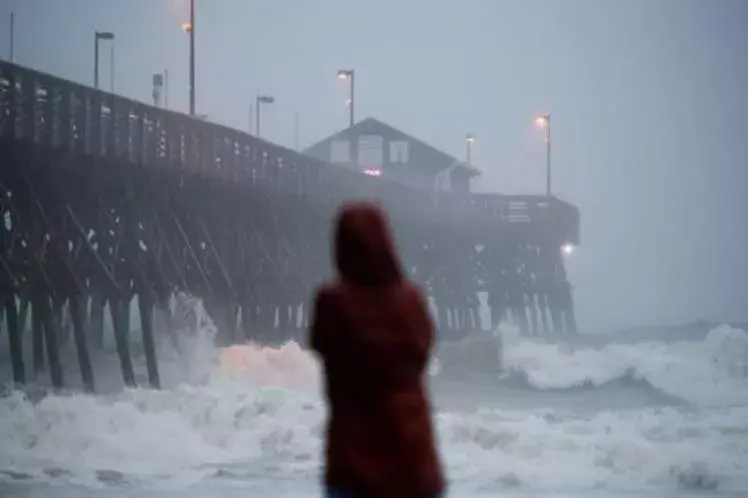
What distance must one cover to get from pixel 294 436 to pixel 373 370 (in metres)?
10.5

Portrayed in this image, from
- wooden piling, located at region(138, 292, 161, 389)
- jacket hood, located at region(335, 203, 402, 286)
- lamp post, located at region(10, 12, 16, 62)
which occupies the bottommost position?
wooden piling, located at region(138, 292, 161, 389)

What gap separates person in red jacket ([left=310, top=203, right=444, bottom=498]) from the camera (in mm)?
3189

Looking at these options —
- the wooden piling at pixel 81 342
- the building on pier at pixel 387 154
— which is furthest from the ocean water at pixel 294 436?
the building on pier at pixel 387 154

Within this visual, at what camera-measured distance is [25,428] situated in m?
14.1

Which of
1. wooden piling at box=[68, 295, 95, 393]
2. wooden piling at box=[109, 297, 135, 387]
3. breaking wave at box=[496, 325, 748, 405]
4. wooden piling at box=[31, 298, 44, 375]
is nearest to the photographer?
wooden piling at box=[68, 295, 95, 393]

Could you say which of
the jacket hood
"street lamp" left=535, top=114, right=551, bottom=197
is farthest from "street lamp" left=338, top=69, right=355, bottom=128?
the jacket hood

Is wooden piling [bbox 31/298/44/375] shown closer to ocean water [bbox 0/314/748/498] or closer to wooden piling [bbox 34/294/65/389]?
wooden piling [bbox 34/294/65/389]

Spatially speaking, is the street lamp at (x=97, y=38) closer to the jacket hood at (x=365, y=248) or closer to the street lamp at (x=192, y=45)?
the street lamp at (x=192, y=45)

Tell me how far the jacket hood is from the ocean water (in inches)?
283

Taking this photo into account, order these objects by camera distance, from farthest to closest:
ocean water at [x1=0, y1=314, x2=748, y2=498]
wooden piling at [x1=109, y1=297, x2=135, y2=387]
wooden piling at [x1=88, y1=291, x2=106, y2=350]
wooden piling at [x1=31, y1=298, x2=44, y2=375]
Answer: wooden piling at [x1=88, y1=291, x2=106, y2=350] → wooden piling at [x1=109, y1=297, x2=135, y2=387] → wooden piling at [x1=31, y1=298, x2=44, y2=375] → ocean water at [x1=0, y1=314, x2=748, y2=498]

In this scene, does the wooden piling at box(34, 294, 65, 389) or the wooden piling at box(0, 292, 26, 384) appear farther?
the wooden piling at box(34, 294, 65, 389)

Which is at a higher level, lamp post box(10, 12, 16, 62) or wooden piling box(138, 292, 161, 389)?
lamp post box(10, 12, 16, 62)

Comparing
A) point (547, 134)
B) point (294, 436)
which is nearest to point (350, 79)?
point (547, 134)

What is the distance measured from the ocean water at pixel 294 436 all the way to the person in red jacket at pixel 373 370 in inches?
281
